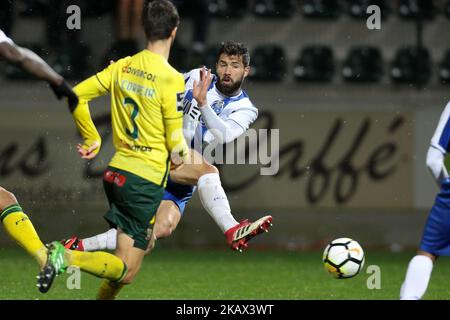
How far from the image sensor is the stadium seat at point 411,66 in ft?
42.6

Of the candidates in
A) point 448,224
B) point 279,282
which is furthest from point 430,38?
point 448,224

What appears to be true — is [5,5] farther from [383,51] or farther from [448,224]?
[448,224]

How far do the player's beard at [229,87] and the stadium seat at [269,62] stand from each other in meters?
5.60

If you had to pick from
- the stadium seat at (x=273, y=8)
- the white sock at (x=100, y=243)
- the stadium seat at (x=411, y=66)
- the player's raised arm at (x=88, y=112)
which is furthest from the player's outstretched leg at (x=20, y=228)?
the stadium seat at (x=273, y=8)

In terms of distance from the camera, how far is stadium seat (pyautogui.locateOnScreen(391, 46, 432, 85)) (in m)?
13.0

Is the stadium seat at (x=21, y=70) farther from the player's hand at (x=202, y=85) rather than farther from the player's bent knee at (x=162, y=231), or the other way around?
the player's hand at (x=202, y=85)

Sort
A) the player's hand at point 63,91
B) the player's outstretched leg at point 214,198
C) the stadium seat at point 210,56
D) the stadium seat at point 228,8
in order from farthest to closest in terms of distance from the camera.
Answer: the stadium seat at point 228,8, the stadium seat at point 210,56, the player's outstretched leg at point 214,198, the player's hand at point 63,91

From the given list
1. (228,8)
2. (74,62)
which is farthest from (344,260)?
(228,8)

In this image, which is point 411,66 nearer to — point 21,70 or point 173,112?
point 21,70

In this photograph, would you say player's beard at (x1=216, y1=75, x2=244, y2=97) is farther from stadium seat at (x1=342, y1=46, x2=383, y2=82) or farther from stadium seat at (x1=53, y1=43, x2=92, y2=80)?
stadium seat at (x1=342, y1=46, x2=383, y2=82)

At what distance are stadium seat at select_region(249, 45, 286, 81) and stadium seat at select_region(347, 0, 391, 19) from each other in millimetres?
1271

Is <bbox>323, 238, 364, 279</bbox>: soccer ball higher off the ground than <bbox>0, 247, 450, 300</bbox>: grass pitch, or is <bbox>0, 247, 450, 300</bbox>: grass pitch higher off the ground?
<bbox>323, 238, 364, 279</bbox>: soccer ball

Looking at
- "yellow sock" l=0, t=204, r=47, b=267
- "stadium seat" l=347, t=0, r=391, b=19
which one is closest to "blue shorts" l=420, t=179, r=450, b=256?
"yellow sock" l=0, t=204, r=47, b=267

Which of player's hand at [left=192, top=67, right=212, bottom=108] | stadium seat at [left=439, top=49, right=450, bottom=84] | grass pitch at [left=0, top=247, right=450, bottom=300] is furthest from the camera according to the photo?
stadium seat at [left=439, top=49, right=450, bottom=84]
